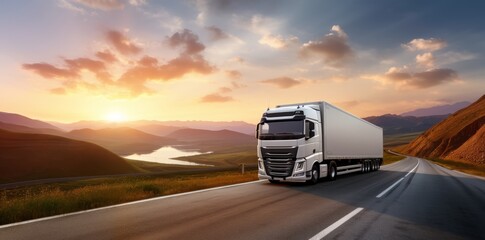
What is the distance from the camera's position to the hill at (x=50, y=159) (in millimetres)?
72625

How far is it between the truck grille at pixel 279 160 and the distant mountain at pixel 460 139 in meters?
80.8

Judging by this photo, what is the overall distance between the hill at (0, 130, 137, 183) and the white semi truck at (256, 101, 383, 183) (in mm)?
67965

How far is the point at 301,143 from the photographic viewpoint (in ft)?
49.2

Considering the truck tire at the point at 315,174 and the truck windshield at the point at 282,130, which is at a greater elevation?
the truck windshield at the point at 282,130

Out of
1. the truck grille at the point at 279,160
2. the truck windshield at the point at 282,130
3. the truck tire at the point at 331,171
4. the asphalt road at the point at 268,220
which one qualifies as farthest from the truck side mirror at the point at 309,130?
the asphalt road at the point at 268,220

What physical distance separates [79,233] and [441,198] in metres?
11.6

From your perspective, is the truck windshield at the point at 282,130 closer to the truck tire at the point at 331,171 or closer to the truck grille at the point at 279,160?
the truck grille at the point at 279,160

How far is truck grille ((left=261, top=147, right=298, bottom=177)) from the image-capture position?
14.8 m

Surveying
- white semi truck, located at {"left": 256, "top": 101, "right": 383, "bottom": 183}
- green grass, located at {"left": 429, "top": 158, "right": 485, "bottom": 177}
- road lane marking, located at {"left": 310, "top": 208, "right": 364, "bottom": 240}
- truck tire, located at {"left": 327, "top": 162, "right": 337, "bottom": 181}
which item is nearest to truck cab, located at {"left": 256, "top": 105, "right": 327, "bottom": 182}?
white semi truck, located at {"left": 256, "top": 101, "right": 383, "bottom": 183}

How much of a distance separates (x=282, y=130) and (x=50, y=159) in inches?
3215

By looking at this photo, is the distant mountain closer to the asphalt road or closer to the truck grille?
the truck grille

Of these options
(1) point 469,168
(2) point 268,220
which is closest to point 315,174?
(2) point 268,220

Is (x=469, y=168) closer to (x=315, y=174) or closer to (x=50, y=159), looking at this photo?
(x=315, y=174)

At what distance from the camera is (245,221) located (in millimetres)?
7344
